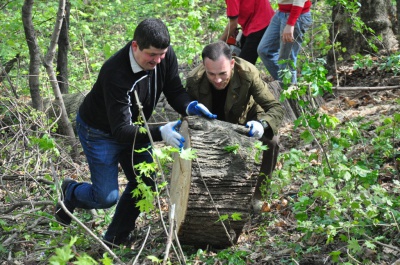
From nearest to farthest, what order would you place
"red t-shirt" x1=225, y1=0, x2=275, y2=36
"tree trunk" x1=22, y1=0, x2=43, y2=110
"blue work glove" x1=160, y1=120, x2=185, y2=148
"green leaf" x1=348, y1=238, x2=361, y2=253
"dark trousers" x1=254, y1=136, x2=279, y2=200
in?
"green leaf" x1=348, y1=238, x2=361, y2=253 → "blue work glove" x1=160, y1=120, x2=185, y2=148 → "dark trousers" x1=254, y1=136, x2=279, y2=200 → "red t-shirt" x1=225, y1=0, x2=275, y2=36 → "tree trunk" x1=22, y1=0, x2=43, y2=110

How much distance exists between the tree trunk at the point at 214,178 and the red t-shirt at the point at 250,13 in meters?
2.28

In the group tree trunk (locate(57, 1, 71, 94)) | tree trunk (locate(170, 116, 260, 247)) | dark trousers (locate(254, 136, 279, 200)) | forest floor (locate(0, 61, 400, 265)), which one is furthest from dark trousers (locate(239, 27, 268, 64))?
tree trunk (locate(57, 1, 71, 94))

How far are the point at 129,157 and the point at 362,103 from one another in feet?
11.5

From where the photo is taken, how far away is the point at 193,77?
4.39 metres

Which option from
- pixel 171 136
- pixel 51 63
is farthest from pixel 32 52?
pixel 171 136

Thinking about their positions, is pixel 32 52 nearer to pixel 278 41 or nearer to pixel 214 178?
pixel 278 41

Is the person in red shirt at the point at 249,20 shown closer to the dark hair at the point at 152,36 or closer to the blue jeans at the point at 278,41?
the blue jeans at the point at 278,41

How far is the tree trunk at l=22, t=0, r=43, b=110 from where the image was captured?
6.20 meters

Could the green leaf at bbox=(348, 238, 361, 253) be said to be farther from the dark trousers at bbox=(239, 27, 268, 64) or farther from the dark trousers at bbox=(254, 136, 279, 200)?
the dark trousers at bbox=(239, 27, 268, 64)

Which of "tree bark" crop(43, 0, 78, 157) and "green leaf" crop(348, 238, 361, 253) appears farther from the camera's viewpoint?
"tree bark" crop(43, 0, 78, 157)

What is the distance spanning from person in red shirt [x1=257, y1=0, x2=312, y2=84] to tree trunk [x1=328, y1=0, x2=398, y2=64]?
6.40 ft

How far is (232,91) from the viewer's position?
4.32 m

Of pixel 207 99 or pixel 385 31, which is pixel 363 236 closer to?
pixel 207 99

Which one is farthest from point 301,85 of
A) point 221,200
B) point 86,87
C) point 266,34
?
point 86,87
